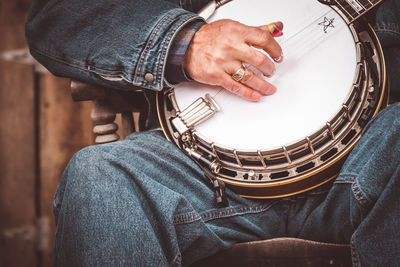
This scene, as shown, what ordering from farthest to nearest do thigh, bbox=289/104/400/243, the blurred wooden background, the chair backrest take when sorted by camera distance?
the blurred wooden background, the chair backrest, thigh, bbox=289/104/400/243

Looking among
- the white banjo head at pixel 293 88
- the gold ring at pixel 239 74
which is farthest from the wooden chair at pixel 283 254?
the gold ring at pixel 239 74

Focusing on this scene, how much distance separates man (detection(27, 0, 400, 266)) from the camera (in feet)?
1.47

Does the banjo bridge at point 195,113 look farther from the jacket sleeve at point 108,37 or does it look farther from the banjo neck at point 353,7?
the banjo neck at point 353,7

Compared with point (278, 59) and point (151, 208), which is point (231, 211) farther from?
point (278, 59)

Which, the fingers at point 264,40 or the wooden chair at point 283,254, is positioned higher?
the fingers at point 264,40

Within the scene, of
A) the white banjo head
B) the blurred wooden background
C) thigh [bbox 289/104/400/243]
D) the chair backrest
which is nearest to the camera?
thigh [bbox 289/104/400/243]

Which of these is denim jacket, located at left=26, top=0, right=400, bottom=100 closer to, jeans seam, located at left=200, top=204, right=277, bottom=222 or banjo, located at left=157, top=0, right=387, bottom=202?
banjo, located at left=157, top=0, right=387, bottom=202

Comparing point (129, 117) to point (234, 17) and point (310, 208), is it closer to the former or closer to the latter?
point (234, 17)

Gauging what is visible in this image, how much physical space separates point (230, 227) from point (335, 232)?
6.5 inches

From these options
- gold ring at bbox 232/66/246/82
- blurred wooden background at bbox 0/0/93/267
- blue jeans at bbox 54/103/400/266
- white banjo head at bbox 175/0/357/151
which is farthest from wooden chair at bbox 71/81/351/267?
blurred wooden background at bbox 0/0/93/267

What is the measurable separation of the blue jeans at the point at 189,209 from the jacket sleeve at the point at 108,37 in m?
0.14

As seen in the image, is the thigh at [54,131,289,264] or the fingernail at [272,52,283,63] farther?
the fingernail at [272,52,283,63]

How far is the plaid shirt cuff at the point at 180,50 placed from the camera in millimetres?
600

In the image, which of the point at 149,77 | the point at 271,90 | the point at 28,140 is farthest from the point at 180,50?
the point at 28,140
